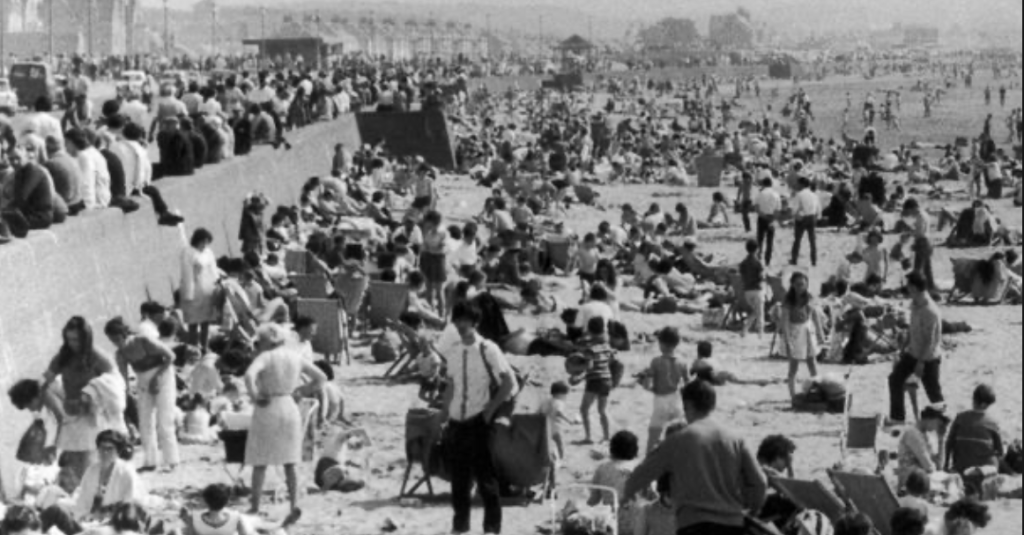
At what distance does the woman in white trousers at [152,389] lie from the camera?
11.5 m

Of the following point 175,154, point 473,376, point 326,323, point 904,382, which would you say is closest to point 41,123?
point 175,154

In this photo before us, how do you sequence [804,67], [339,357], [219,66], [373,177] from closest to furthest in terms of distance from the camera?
[339,357], [373,177], [219,66], [804,67]

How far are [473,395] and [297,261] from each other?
10070mm

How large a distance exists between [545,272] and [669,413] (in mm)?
10625

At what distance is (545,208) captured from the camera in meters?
29.7

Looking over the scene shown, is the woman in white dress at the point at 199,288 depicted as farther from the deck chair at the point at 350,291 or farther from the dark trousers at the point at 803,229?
the dark trousers at the point at 803,229

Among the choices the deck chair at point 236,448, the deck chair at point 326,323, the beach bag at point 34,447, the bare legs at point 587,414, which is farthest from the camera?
the deck chair at point 326,323

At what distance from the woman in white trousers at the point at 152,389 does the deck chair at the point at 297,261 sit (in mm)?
7136

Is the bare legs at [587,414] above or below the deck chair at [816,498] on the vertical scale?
below

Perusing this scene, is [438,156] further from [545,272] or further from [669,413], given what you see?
[669,413]

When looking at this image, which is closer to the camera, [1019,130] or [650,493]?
[650,493]

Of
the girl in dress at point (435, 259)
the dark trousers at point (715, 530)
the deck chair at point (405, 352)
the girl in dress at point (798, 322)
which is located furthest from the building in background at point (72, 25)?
the dark trousers at point (715, 530)

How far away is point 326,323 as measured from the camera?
15594 mm

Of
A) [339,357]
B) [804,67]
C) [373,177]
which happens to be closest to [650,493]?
[339,357]
